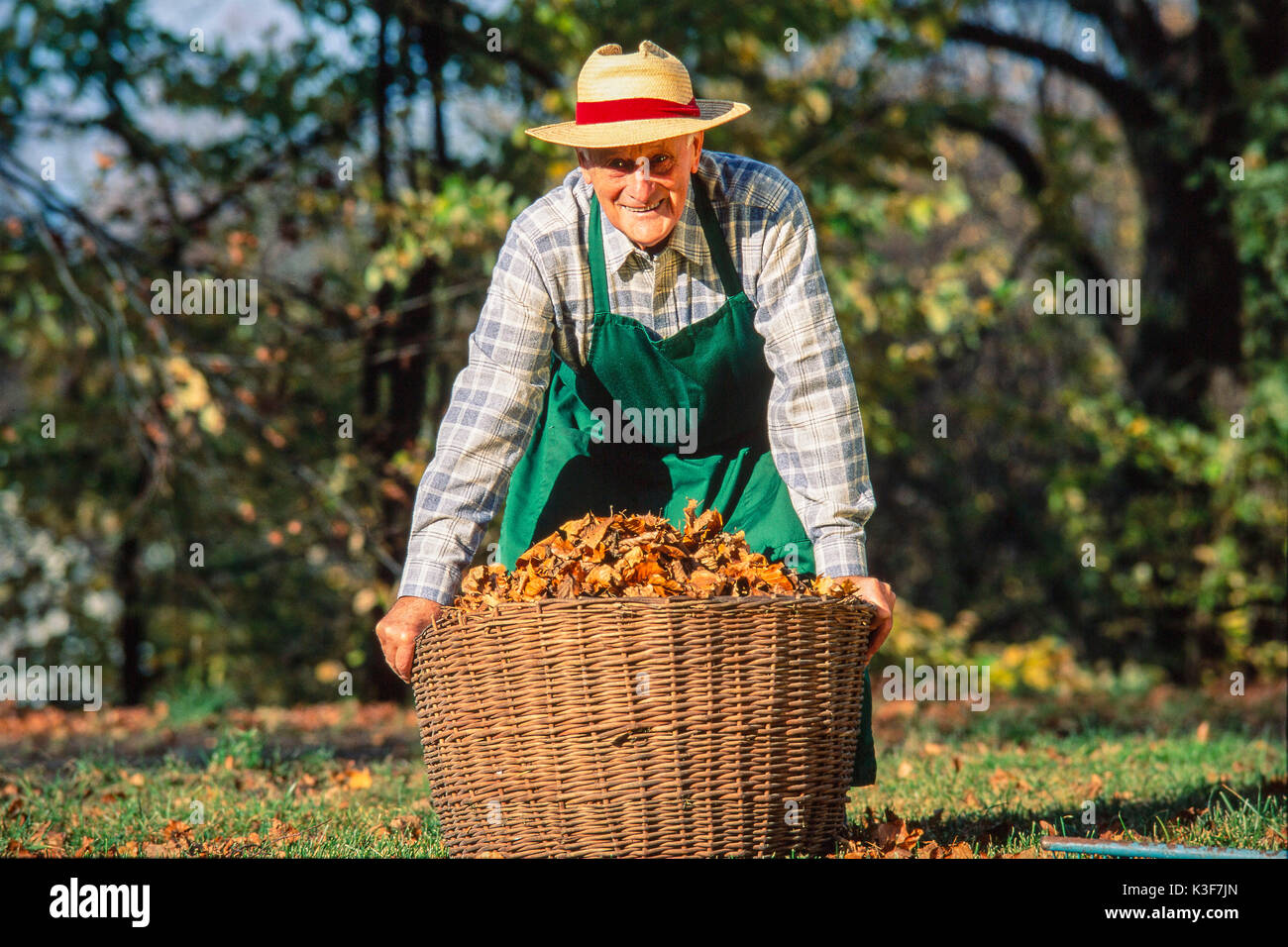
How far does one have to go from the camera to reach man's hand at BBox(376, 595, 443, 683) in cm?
300

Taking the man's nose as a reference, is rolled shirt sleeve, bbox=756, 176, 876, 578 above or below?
below

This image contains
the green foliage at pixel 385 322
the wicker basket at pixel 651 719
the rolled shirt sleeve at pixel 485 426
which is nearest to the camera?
the wicker basket at pixel 651 719

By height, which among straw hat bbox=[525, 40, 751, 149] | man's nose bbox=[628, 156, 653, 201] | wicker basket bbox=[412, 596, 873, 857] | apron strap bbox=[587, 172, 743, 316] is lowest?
wicker basket bbox=[412, 596, 873, 857]

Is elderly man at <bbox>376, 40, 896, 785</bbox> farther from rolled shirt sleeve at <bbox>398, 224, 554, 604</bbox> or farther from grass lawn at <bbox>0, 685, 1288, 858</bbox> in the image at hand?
grass lawn at <bbox>0, 685, 1288, 858</bbox>

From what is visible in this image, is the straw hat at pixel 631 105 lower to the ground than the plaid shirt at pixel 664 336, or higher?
higher

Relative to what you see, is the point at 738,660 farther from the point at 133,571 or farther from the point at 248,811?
the point at 133,571

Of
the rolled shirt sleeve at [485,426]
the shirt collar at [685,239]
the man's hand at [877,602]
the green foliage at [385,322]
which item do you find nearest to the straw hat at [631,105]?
the shirt collar at [685,239]

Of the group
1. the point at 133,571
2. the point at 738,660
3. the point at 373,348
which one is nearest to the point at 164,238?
the point at 373,348

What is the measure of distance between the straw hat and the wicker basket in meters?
1.12

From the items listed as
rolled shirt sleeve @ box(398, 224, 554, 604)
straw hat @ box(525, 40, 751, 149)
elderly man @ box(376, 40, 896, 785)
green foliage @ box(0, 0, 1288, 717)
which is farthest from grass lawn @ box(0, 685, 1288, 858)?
straw hat @ box(525, 40, 751, 149)

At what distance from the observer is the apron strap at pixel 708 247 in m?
3.29

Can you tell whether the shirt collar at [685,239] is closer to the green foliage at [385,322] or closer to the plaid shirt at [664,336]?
the plaid shirt at [664,336]

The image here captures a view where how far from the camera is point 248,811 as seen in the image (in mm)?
3840

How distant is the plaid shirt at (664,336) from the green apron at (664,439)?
0.07m
